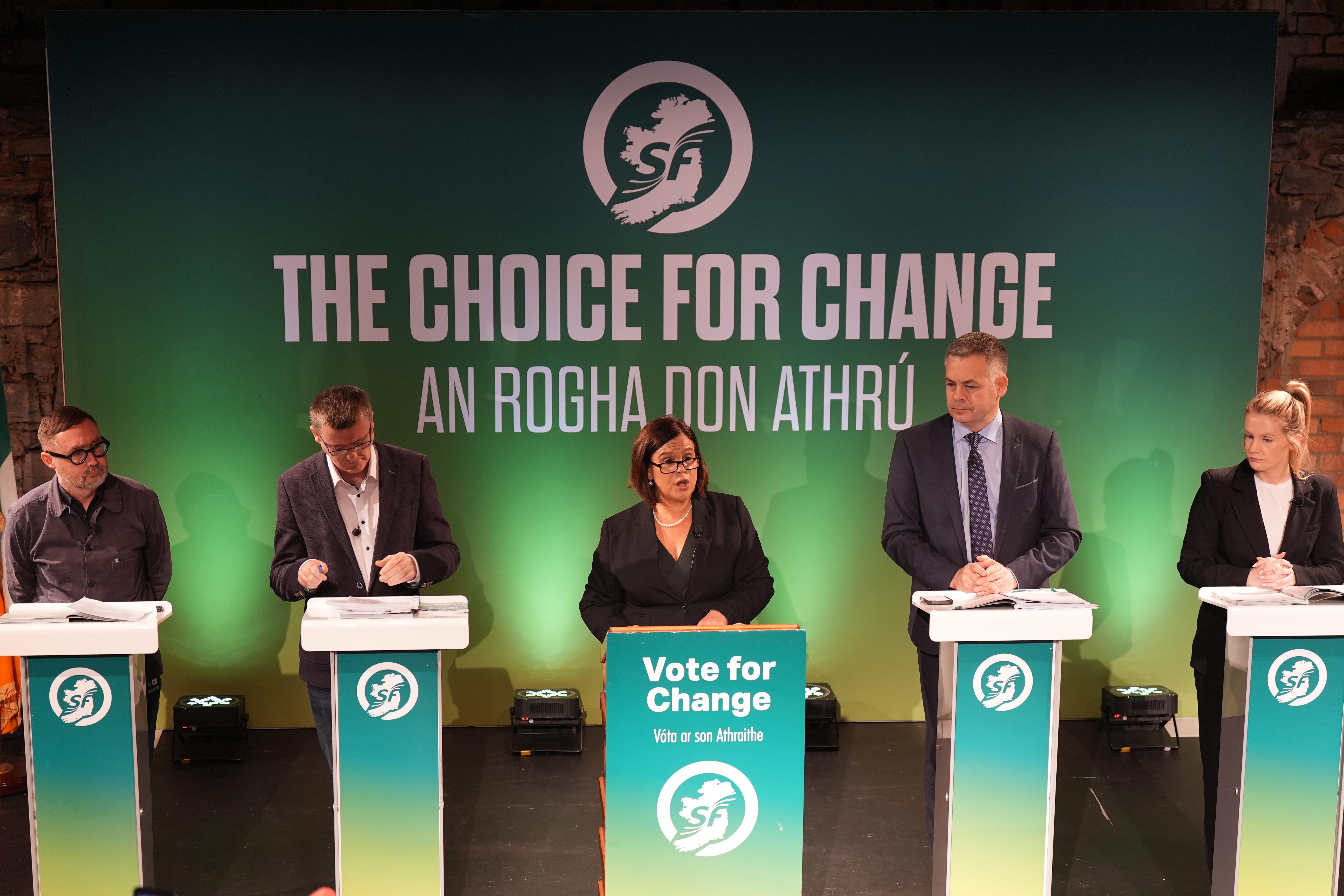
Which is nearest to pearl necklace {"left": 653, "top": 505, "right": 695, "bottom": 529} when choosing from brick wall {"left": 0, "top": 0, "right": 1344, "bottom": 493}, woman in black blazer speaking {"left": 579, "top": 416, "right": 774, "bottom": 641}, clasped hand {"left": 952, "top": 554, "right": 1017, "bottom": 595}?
woman in black blazer speaking {"left": 579, "top": 416, "right": 774, "bottom": 641}

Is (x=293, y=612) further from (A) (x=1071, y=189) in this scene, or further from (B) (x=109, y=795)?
(A) (x=1071, y=189)

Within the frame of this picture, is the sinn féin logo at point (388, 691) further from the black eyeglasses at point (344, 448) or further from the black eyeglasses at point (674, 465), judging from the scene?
the black eyeglasses at point (674, 465)

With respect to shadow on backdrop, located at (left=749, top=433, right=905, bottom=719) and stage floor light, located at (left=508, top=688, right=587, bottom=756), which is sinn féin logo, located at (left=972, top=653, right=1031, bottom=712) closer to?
shadow on backdrop, located at (left=749, top=433, right=905, bottom=719)

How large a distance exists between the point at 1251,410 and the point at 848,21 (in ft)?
8.04

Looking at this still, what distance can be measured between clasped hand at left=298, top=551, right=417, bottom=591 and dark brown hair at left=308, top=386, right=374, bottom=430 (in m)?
0.43

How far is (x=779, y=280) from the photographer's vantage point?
489 centimetres

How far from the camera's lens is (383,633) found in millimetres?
2840

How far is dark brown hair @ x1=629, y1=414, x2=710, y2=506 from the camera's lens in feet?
10.8

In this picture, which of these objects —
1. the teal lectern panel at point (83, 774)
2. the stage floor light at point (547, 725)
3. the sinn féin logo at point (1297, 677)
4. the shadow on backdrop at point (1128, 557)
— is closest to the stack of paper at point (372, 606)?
the teal lectern panel at point (83, 774)

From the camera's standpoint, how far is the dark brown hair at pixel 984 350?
333 cm

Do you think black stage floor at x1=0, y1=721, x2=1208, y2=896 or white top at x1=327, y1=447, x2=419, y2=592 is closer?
white top at x1=327, y1=447, x2=419, y2=592

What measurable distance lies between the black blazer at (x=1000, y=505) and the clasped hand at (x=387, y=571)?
4.90 ft

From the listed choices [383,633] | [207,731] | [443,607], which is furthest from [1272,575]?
[207,731]

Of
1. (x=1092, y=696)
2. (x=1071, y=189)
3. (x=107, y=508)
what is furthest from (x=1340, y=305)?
(x=107, y=508)
